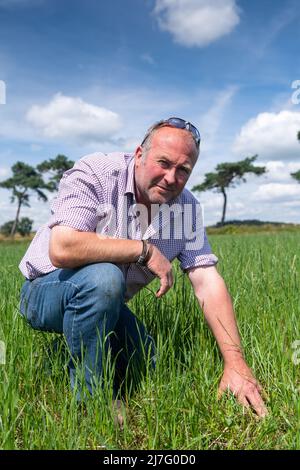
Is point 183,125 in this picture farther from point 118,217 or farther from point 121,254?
point 121,254

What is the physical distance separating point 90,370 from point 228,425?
565 mm

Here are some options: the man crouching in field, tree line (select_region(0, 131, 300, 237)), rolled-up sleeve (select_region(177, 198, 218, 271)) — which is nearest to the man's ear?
the man crouching in field

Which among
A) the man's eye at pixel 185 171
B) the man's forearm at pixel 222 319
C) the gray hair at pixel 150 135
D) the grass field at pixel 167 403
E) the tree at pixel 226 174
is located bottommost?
the grass field at pixel 167 403

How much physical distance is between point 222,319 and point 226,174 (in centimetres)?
Result: 4669

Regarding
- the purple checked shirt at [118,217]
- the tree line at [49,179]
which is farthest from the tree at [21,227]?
the purple checked shirt at [118,217]

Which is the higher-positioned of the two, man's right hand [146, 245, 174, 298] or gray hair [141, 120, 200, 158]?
gray hair [141, 120, 200, 158]

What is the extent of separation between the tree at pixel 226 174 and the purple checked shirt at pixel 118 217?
44236mm

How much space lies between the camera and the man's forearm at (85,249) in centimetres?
192

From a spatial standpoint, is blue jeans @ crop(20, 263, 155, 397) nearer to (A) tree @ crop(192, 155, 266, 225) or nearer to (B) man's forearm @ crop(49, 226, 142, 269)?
(B) man's forearm @ crop(49, 226, 142, 269)

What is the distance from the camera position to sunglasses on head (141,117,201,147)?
2.10 metres

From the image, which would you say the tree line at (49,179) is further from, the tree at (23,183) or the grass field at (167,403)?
the grass field at (167,403)

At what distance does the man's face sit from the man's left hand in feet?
2.61

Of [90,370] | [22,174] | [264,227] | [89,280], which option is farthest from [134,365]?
[22,174]

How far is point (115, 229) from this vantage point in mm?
2203
